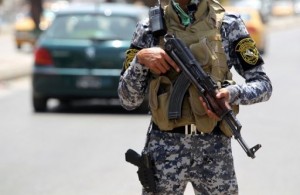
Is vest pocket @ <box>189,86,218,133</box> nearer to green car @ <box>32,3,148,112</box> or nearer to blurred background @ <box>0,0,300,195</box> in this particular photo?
blurred background @ <box>0,0,300,195</box>

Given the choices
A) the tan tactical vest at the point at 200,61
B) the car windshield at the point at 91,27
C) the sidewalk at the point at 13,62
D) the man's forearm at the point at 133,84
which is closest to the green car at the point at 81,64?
the car windshield at the point at 91,27

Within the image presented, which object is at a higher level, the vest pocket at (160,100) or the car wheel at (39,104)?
the vest pocket at (160,100)

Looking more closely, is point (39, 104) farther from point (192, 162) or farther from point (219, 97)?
point (219, 97)

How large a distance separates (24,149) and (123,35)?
3.44 meters

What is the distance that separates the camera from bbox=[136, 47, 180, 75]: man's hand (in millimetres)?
4133

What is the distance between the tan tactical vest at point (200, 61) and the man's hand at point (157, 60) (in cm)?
10

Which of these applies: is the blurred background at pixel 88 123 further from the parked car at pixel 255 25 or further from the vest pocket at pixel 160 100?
the parked car at pixel 255 25

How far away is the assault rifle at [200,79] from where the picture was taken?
409 cm

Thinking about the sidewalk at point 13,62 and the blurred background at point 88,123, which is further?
the sidewalk at point 13,62

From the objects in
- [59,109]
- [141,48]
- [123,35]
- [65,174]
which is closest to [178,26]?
[141,48]

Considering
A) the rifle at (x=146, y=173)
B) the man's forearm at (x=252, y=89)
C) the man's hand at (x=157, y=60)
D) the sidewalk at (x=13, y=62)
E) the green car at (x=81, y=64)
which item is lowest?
the sidewalk at (x=13, y=62)

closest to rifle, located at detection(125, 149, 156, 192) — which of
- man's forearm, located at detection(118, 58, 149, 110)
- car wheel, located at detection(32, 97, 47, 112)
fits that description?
man's forearm, located at detection(118, 58, 149, 110)

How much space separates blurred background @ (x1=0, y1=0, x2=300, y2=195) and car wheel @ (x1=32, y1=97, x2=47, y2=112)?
15 mm

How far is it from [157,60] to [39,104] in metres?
9.96
